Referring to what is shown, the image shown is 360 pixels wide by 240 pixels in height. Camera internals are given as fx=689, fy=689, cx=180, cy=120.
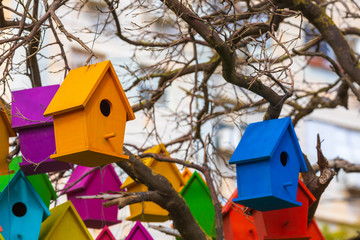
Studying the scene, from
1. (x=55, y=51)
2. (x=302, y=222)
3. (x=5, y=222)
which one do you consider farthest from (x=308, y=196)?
(x=55, y=51)

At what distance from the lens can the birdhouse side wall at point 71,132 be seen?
3680mm

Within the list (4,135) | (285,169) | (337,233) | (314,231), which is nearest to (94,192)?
(4,135)

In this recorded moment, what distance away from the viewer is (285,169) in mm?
4230

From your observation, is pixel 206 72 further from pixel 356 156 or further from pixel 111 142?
pixel 356 156

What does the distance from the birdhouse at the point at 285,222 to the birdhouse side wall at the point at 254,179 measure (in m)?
0.46

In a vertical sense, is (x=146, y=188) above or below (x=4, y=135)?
below

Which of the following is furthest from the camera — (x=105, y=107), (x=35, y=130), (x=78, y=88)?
(x=35, y=130)

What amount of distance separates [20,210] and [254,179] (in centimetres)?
152

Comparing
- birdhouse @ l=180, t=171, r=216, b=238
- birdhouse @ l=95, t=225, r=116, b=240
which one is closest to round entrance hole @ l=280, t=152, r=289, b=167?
birdhouse @ l=180, t=171, r=216, b=238

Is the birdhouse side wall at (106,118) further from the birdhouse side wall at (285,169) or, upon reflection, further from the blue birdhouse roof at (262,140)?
the birdhouse side wall at (285,169)

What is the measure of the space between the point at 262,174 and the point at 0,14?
2324 mm

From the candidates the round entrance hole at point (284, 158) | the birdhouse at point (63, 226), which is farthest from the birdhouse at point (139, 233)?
the round entrance hole at point (284, 158)

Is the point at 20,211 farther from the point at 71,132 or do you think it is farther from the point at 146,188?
the point at 146,188

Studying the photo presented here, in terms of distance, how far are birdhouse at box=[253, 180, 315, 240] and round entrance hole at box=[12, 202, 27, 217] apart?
1535 mm
